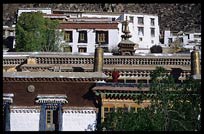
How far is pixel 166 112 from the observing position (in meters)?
19.3

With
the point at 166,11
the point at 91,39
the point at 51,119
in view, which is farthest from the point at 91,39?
the point at 166,11

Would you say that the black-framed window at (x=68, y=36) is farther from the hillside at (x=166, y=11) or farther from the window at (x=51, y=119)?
the hillside at (x=166, y=11)

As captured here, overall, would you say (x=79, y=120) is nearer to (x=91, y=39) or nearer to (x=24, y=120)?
(x=24, y=120)

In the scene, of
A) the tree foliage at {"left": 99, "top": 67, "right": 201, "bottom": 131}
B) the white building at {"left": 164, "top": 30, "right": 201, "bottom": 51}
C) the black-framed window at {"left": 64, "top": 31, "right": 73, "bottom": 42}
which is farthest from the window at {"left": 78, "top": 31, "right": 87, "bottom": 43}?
the tree foliage at {"left": 99, "top": 67, "right": 201, "bottom": 131}

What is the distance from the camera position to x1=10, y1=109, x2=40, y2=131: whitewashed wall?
22.6 metres

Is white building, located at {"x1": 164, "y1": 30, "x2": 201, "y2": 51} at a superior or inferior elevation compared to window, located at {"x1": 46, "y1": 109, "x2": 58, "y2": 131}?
superior

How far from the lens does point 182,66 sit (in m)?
28.6

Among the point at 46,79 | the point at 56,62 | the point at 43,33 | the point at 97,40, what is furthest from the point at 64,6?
the point at 46,79

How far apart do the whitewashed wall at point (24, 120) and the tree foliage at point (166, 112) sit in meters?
3.44

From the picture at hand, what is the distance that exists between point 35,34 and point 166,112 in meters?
23.6

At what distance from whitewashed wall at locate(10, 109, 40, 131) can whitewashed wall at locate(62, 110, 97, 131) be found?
3.54 ft

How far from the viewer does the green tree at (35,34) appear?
4025cm

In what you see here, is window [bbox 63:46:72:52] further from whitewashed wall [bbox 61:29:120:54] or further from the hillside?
the hillside

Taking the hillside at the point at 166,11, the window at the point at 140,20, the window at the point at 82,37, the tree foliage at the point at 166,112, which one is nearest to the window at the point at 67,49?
the window at the point at 82,37
